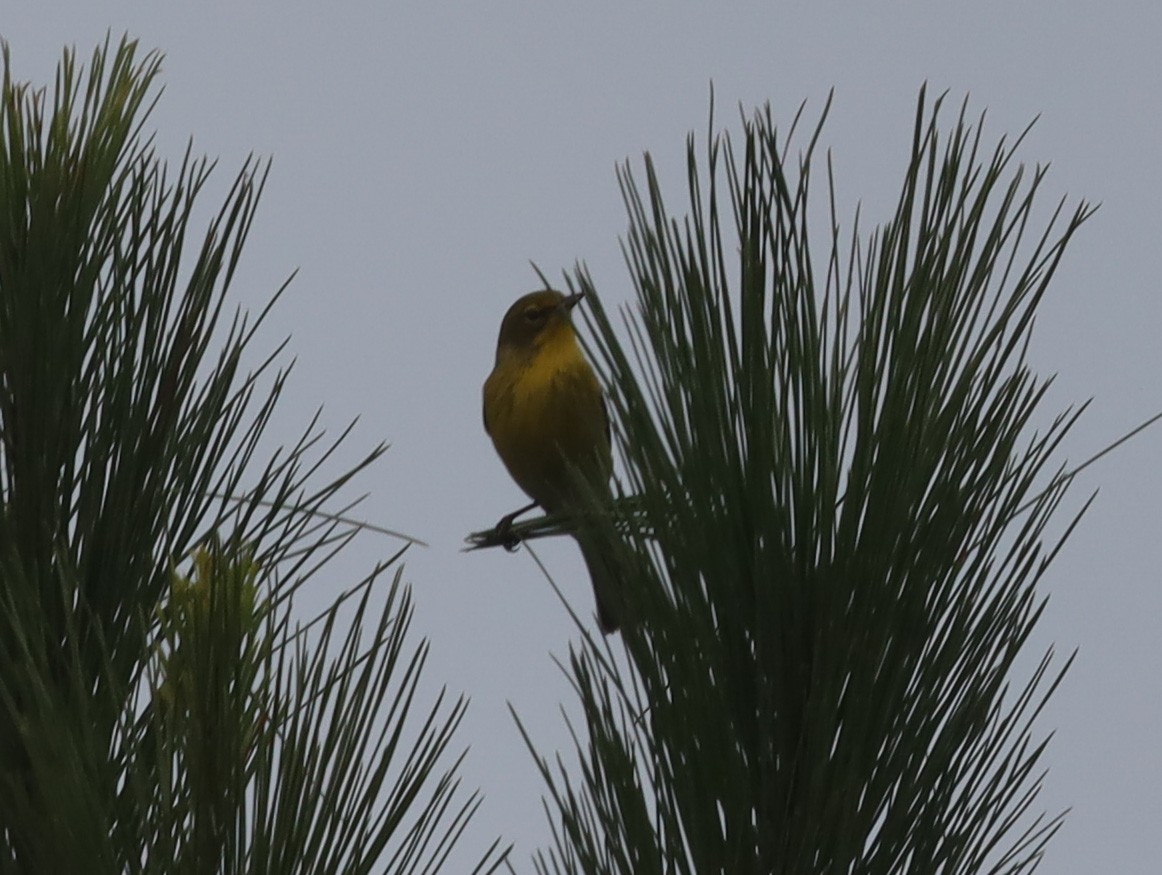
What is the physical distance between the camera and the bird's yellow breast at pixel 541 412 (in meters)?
4.36

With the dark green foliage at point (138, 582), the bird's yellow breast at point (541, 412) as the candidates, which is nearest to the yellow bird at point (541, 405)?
the bird's yellow breast at point (541, 412)

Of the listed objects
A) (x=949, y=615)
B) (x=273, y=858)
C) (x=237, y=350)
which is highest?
(x=237, y=350)

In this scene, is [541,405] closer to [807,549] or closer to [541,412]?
[541,412]

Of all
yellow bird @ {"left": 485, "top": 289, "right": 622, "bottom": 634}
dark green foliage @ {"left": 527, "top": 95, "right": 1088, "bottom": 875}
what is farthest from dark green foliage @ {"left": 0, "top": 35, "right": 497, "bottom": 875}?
yellow bird @ {"left": 485, "top": 289, "right": 622, "bottom": 634}

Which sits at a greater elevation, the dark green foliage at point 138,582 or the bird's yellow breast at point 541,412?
the bird's yellow breast at point 541,412

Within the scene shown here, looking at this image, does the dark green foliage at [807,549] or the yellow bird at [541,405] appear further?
the yellow bird at [541,405]

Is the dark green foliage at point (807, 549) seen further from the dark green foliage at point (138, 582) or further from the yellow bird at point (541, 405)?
the yellow bird at point (541, 405)

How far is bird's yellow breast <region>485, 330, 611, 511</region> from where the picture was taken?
436 centimetres

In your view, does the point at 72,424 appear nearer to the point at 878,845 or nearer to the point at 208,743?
the point at 208,743

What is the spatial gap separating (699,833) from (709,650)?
0.13 m

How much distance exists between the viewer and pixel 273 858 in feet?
3.44

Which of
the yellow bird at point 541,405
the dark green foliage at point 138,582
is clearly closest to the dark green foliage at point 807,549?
the dark green foliage at point 138,582

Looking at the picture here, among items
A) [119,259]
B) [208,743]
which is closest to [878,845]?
[208,743]

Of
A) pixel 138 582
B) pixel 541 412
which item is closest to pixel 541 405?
pixel 541 412
